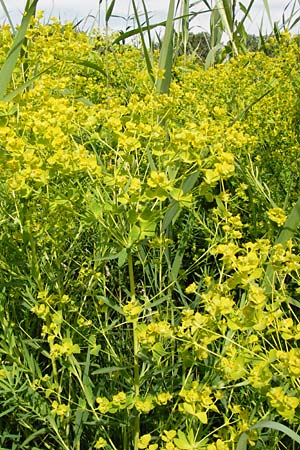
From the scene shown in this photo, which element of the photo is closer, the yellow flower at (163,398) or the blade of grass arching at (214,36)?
the yellow flower at (163,398)

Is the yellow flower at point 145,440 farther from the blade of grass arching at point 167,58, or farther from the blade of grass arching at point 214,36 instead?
the blade of grass arching at point 214,36

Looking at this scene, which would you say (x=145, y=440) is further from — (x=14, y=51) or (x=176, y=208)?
(x=14, y=51)

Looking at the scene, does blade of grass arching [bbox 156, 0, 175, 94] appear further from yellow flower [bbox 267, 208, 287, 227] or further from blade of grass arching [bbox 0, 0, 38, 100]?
yellow flower [bbox 267, 208, 287, 227]

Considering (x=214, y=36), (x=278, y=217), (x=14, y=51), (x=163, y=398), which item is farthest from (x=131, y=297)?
(x=214, y=36)

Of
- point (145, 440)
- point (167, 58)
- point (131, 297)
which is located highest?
point (167, 58)

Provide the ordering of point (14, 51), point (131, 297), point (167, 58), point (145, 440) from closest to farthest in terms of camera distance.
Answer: point (145, 440), point (131, 297), point (14, 51), point (167, 58)

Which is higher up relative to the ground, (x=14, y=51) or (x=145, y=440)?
(x=14, y=51)

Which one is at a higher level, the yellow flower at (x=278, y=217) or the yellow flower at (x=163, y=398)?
the yellow flower at (x=278, y=217)

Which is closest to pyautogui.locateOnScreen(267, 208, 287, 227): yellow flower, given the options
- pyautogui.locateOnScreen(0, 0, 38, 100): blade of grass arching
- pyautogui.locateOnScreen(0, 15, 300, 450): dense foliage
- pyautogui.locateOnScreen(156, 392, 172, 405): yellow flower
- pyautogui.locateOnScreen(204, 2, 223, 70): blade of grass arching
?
pyautogui.locateOnScreen(0, 15, 300, 450): dense foliage

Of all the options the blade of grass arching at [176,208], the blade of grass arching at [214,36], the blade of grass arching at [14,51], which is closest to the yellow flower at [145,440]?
the blade of grass arching at [176,208]

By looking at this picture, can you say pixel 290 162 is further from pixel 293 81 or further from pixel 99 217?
pixel 99 217

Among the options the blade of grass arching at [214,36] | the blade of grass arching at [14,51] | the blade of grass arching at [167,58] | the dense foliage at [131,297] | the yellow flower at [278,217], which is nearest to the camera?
the dense foliage at [131,297]

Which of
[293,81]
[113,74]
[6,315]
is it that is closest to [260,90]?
[293,81]

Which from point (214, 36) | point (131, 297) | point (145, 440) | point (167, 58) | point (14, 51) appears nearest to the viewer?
point (145, 440)
